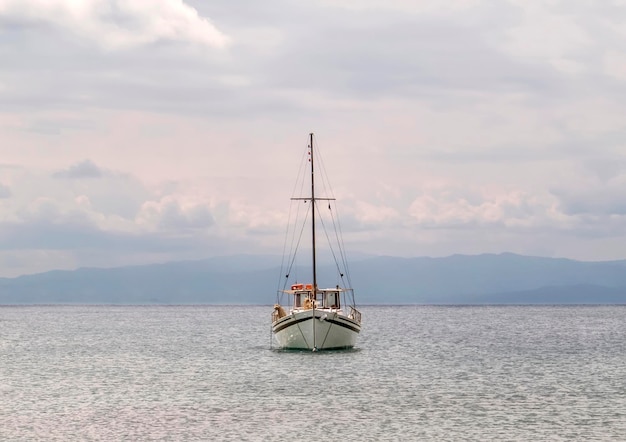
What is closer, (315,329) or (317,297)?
(315,329)

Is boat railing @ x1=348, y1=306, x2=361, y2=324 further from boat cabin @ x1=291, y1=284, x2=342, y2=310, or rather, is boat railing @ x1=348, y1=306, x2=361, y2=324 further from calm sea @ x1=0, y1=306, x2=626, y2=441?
calm sea @ x1=0, y1=306, x2=626, y2=441

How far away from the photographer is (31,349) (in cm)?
11856

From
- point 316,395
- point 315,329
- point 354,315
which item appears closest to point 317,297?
point 354,315

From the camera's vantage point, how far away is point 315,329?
85.5 meters

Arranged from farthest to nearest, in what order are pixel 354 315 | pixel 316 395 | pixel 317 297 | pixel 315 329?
pixel 354 315, pixel 317 297, pixel 315 329, pixel 316 395

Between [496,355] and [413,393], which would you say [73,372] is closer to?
[413,393]

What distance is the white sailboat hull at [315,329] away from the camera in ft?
281

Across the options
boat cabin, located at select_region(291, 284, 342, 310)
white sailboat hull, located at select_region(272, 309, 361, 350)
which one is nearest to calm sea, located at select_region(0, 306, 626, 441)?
white sailboat hull, located at select_region(272, 309, 361, 350)

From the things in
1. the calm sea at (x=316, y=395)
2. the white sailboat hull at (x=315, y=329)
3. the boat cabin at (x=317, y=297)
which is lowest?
the calm sea at (x=316, y=395)

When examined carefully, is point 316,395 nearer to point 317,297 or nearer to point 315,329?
point 315,329

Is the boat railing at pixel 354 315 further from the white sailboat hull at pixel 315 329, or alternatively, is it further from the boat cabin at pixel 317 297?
the white sailboat hull at pixel 315 329

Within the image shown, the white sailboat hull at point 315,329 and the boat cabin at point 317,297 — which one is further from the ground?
the boat cabin at point 317,297

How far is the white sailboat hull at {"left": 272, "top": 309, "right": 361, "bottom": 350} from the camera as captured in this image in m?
85.5

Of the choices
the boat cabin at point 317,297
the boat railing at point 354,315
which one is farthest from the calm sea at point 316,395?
the boat cabin at point 317,297
